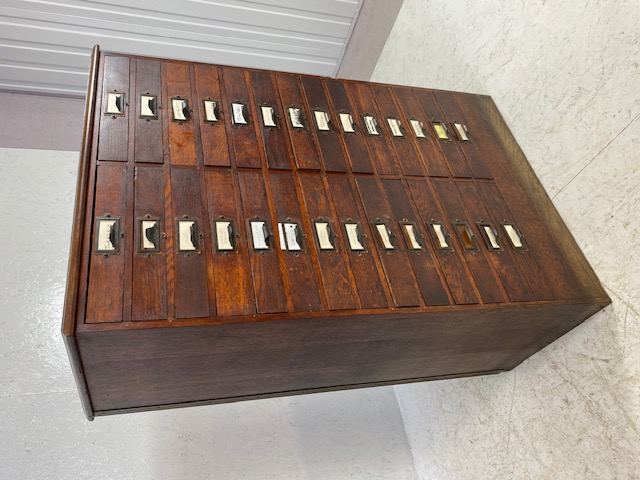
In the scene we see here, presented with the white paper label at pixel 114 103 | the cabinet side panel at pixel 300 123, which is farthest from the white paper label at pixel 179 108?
the cabinet side panel at pixel 300 123

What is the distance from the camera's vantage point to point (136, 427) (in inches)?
129

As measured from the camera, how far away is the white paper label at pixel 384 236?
2330mm

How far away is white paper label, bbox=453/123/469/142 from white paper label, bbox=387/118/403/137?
39 centimetres

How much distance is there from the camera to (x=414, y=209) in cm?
255

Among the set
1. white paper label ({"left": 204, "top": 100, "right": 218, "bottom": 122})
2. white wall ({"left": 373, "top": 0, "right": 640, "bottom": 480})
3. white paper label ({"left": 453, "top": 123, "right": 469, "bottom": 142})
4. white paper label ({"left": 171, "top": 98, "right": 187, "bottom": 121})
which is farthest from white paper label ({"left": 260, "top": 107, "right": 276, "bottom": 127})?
white wall ({"left": 373, "top": 0, "right": 640, "bottom": 480})

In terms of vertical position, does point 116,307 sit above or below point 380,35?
below

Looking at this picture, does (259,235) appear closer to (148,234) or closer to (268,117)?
(148,234)

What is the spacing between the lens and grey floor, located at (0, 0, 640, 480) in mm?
2486

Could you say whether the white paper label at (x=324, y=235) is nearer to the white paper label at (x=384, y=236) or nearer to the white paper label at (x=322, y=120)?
the white paper label at (x=384, y=236)

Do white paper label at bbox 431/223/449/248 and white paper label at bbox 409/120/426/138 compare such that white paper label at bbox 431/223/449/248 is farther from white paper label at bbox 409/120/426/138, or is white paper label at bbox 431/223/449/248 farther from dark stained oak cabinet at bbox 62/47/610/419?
white paper label at bbox 409/120/426/138

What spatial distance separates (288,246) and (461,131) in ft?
4.90

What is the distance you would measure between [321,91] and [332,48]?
9.37 ft

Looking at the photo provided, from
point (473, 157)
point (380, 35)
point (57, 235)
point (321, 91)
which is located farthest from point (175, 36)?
point (473, 157)

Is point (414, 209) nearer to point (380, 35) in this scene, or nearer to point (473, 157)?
point (473, 157)
